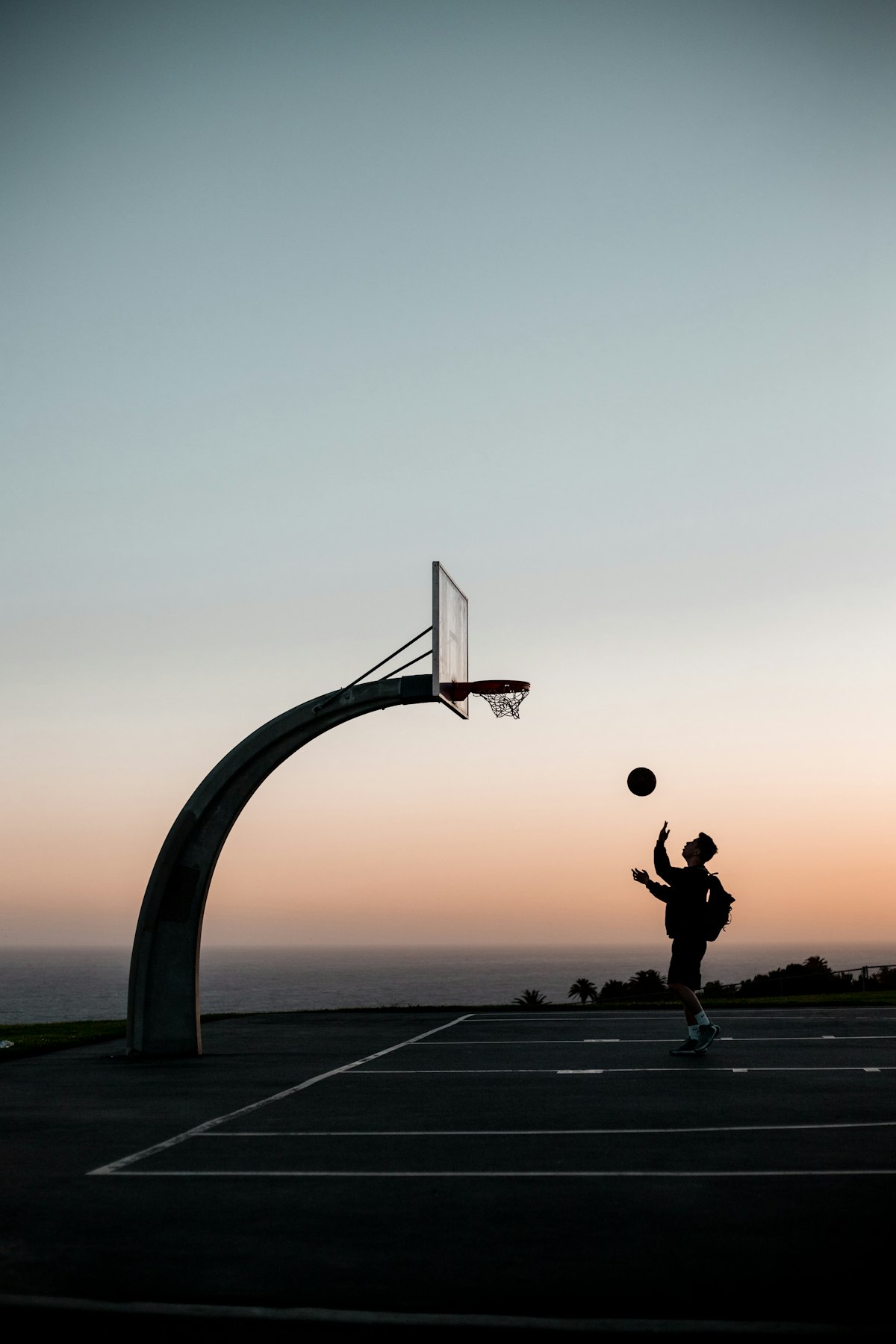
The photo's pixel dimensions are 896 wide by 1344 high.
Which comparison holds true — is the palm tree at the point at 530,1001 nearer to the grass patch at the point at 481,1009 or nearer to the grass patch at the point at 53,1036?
the grass patch at the point at 481,1009

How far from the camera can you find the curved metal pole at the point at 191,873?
13.1 metres

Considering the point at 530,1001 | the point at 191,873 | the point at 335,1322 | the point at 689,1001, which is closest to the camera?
the point at 335,1322

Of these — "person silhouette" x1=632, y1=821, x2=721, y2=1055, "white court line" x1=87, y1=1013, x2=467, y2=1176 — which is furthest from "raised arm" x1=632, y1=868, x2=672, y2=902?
"white court line" x1=87, y1=1013, x2=467, y2=1176

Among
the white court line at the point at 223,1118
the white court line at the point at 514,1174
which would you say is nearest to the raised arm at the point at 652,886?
the white court line at the point at 223,1118

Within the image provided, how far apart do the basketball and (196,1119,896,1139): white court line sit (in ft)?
20.8

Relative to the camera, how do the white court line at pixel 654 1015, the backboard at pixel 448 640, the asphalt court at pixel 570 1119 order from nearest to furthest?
1. the asphalt court at pixel 570 1119
2. the backboard at pixel 448 640
3. the white court line at pixel 654 1015

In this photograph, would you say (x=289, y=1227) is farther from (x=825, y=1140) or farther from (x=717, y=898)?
(x=717, y=898)

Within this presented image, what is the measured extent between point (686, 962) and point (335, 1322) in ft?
26.8

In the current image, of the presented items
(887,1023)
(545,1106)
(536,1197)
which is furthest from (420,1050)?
(536,1197)

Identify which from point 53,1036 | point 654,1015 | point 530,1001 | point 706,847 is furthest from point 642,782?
point 530,1001

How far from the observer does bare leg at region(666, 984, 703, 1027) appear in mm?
11497

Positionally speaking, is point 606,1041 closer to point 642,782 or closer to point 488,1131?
point 642,782

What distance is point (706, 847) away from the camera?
1201 centimetres

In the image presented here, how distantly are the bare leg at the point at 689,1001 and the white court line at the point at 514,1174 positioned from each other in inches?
208
